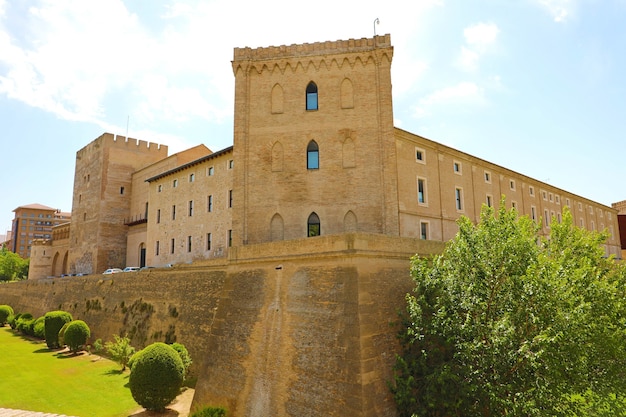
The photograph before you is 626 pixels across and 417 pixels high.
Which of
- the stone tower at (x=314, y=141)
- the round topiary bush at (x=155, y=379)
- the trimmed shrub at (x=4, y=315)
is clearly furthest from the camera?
the trimmed shrub at (x=4, y=315)

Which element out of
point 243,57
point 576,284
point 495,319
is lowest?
point 495,319

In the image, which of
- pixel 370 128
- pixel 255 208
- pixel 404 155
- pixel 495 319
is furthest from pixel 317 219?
pixel 495 319

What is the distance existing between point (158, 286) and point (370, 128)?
13680 mm

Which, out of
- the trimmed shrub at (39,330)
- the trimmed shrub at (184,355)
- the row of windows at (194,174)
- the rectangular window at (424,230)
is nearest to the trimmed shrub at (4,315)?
the trimmed shrub at (39,330)

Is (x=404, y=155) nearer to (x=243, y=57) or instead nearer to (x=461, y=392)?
(x=243, y=57)

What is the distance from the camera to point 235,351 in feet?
43.7

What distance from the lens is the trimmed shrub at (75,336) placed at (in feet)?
75.3

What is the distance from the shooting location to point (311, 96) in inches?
781

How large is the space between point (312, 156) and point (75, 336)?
54.9 feet

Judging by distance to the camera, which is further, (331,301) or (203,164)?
(203,164)

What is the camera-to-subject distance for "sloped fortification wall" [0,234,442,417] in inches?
422

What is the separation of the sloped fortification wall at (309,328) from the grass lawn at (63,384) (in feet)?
14.0

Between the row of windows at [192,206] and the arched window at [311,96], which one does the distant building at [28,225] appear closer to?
the row of windows at [192,206]

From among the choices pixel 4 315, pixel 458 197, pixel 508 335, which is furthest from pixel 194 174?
pixel 508 335
